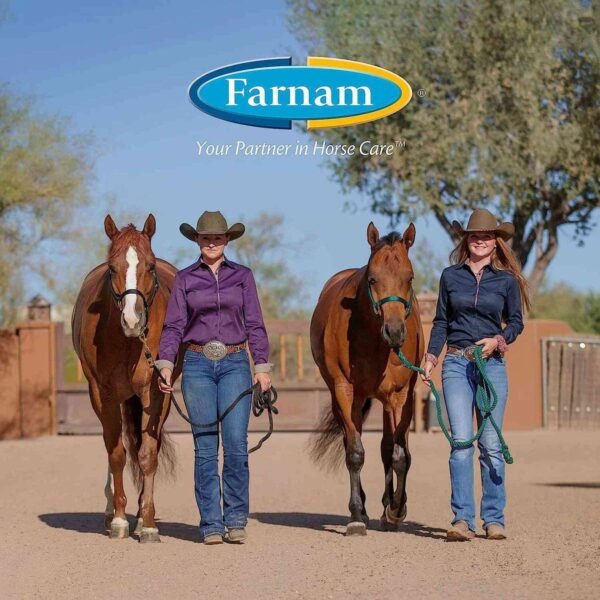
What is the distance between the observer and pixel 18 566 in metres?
7.35

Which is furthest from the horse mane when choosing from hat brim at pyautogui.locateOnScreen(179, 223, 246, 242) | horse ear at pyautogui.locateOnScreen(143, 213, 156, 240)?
hat brim at pyautogui.locateOnScreen(179, 223, 246, 242)

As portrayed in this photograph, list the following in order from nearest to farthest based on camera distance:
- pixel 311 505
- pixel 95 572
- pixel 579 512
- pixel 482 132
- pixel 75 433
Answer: pixel 95 572 < pixel 579 512 < pixel 311 505 < pixel 75 433 < pixel 482 132

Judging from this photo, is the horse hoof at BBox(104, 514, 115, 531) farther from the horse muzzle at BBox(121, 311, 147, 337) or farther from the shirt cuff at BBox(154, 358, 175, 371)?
the horse muzzle at BBox(121, 311, 147, 337)

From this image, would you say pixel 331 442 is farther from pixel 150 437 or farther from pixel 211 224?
pixel 211 224

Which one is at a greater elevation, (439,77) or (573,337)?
(439,77)

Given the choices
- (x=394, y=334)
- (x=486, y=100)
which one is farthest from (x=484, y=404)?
(x=486, y=100)

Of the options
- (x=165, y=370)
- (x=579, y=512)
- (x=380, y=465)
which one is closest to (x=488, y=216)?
(x=165, y=370)

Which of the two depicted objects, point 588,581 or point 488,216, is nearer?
point 588,581

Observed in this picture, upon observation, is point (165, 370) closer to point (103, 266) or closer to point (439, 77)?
point (103, 266)

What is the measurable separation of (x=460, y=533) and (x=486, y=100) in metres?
18.0

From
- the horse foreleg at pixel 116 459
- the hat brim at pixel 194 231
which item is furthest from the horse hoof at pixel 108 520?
the hat brim at pixel 194 231

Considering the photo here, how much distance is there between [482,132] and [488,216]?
56.0 ft

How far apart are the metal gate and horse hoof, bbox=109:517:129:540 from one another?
43.9 feet

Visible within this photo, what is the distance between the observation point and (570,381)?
21141 millimetres
